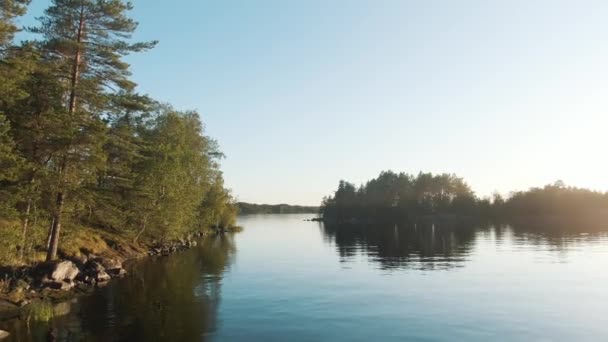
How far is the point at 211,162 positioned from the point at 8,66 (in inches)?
2759

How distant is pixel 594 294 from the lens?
109 ft

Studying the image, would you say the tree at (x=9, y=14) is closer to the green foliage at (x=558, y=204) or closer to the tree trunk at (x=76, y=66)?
the tree trunk at (x=76, y=66)

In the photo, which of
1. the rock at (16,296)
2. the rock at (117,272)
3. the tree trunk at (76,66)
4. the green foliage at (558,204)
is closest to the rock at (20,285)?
the rock at (16,296)

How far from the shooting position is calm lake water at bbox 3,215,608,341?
77.6ft

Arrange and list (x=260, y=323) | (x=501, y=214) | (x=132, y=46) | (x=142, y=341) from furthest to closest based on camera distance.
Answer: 1. (x=501, y=214)
2. (x=132, y=46)
3. (x=260, y=323)
4. (x=142, y=341)

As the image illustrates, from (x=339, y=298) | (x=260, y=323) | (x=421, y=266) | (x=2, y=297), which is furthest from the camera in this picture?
(x=421, y=266)

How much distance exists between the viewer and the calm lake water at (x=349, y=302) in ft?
77.6

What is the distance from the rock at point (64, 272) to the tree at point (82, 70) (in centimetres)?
338

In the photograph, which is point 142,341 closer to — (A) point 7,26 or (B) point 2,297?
(B) point 2,297

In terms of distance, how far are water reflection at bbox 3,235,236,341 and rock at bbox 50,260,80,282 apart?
116 inches

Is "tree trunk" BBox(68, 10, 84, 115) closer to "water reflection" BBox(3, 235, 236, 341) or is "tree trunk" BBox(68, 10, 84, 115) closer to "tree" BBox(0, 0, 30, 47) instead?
"tree" BBox(0, 0, 30, 47)

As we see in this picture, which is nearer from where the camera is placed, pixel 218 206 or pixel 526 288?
pixel 526 288

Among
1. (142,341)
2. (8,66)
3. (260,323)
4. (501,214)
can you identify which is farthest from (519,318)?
(501,214)

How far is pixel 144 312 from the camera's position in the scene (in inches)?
1099
